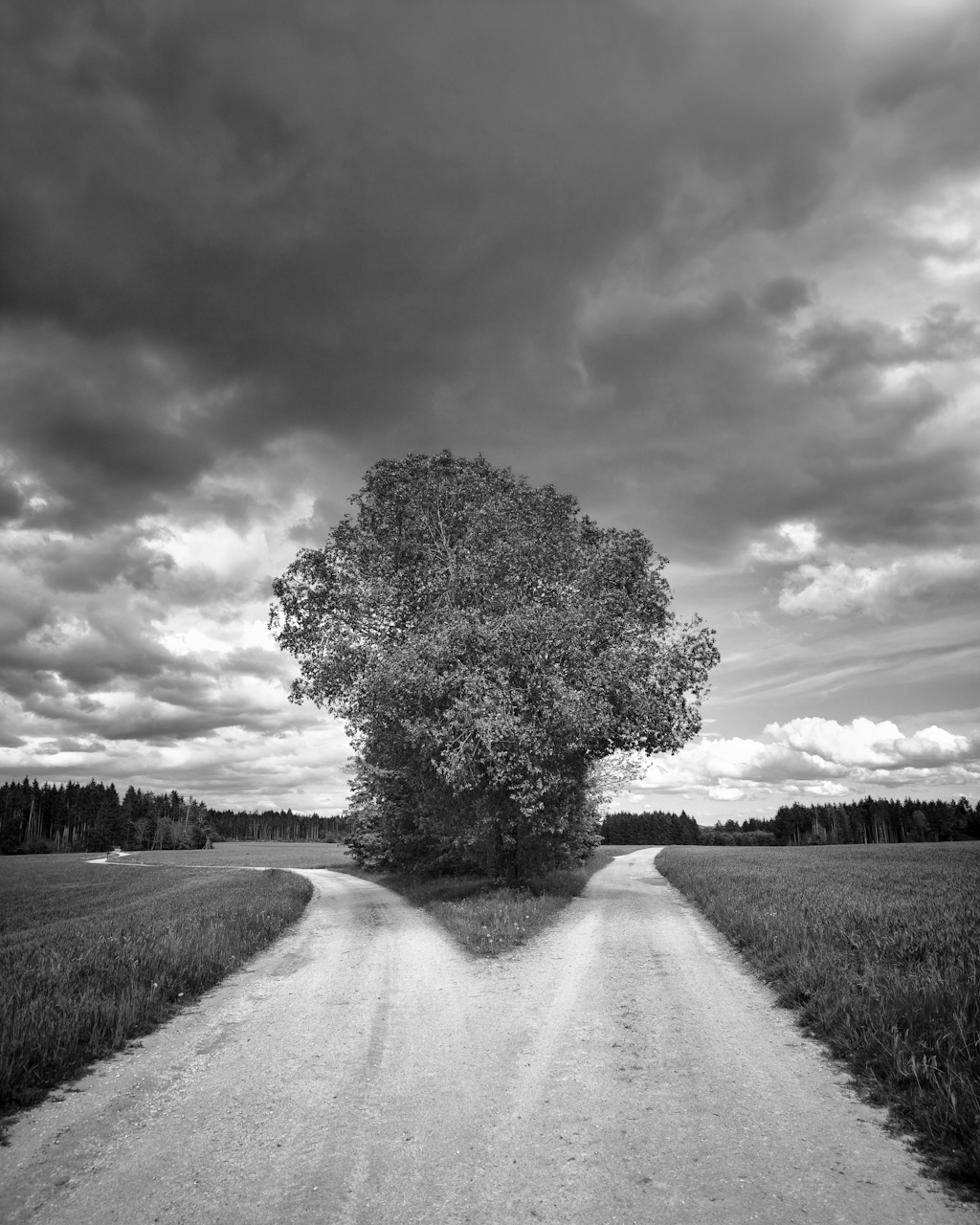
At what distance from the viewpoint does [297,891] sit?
25891 millimetres

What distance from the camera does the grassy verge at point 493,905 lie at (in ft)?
47.1

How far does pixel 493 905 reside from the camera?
17297mm

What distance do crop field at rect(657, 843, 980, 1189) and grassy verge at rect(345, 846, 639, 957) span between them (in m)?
4.33

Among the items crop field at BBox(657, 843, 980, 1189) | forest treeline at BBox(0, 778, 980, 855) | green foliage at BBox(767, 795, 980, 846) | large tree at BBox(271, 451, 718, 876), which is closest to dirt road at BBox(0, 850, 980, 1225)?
crop field at BBox(657, 843, 980, 1189)

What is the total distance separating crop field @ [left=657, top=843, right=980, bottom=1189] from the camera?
5.71 m

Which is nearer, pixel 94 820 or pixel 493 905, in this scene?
pixel 493 905

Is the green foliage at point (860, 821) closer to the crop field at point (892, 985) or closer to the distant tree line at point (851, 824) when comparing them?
the distant tree line at point (851, 824)

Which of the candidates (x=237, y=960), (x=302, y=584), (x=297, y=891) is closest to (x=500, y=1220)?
(x=237, y=960)

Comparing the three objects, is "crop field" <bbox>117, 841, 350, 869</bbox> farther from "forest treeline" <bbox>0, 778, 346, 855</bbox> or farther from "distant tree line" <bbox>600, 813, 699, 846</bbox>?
"distant tree line" <bbox>600, 813, 699, 846</bbox>

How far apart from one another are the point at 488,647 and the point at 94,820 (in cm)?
16778

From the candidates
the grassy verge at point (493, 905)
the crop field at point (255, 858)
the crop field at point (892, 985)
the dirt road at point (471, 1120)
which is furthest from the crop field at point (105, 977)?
the crop field at point (255, 858)

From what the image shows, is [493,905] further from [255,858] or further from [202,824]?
[202,824]

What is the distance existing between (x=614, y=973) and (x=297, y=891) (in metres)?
17.9

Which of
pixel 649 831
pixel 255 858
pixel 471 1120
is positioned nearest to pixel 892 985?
pixel 471 1120
